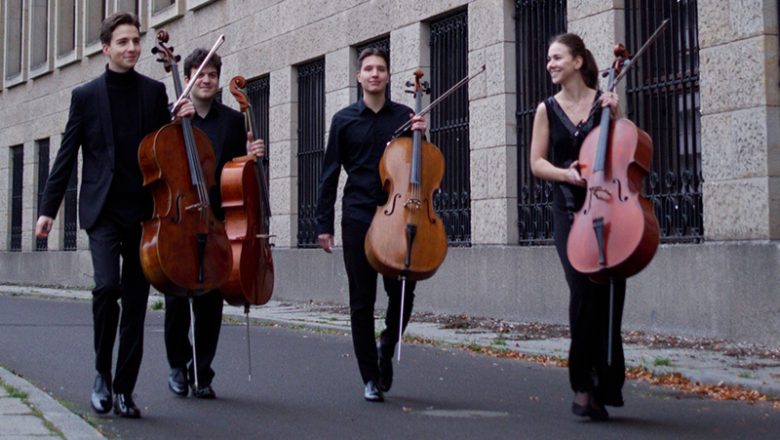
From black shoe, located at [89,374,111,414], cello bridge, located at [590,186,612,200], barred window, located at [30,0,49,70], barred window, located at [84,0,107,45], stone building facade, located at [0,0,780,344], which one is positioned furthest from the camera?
barred window, located at [30,0,49,70]

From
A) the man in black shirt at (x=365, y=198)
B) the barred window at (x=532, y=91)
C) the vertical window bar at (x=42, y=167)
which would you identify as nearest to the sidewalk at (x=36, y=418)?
the man in black shirt at (x=365, y=198)

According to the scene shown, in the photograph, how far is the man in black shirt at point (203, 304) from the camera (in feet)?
25.8

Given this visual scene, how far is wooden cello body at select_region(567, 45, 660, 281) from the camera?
5996mm

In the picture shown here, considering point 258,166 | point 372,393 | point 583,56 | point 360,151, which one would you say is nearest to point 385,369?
point 372,393

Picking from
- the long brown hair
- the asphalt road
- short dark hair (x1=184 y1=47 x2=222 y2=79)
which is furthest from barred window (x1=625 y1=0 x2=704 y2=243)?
short dark hair (x1=184 y1=47 x2=222 y2=79)

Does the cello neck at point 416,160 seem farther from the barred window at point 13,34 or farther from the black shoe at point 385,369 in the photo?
the barred window at point 13,34

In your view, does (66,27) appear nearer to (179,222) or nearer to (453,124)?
(453,124)

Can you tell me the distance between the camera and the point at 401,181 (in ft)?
24.3

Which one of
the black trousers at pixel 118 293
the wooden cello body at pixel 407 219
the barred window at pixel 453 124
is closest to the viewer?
the black trousers at pixel 118 293

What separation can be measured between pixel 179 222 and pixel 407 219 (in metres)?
1.28

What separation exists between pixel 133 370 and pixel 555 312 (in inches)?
278

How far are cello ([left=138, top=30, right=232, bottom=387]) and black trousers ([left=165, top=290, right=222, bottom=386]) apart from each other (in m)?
0.76

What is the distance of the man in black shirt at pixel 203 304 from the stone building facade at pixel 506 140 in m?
4.86

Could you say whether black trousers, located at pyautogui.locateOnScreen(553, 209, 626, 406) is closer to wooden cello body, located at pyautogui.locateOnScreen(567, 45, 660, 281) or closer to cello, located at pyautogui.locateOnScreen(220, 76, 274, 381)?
wooden cello body, located at pyautogui.locateOnScreen(567, 45, 660, 281)
